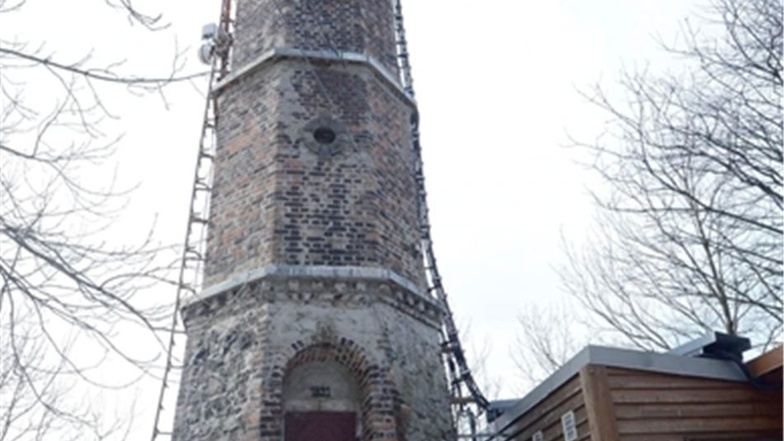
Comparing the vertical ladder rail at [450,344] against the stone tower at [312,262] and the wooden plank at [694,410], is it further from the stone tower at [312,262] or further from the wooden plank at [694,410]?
the wooden plank at [694,410]

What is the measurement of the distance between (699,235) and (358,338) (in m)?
5.01

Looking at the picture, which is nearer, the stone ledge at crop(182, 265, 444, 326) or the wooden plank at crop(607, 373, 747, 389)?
the wooden plank at crop(607, 373, 747, 389)

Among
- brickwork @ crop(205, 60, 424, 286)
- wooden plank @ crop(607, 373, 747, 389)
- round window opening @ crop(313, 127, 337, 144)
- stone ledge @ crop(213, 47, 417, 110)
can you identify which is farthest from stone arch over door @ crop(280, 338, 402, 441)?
stone ledge @ crop(213, 47, 417, 110)

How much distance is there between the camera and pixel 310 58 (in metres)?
10.3

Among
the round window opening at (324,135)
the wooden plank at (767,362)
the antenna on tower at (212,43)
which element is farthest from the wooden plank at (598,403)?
the antenna on tower at (212,43)

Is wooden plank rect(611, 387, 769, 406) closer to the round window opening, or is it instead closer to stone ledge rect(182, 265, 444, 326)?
stone ledge rect(182, 265, 444, 326)

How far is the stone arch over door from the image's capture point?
7926mm

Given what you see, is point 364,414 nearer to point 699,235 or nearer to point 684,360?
point 684,360

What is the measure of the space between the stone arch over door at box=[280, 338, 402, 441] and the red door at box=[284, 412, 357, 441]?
9 cm

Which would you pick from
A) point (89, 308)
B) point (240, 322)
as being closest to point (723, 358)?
point (240, 322)

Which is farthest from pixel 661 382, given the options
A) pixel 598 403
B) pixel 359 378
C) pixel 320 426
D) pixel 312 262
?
pixel 312 262

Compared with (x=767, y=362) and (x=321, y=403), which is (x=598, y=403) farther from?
(x=321, y=403)

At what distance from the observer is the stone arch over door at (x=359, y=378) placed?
793 cm

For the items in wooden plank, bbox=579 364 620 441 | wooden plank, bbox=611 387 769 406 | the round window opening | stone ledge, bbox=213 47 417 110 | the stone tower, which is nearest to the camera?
wooden plank, bbox=579 364 620 441
